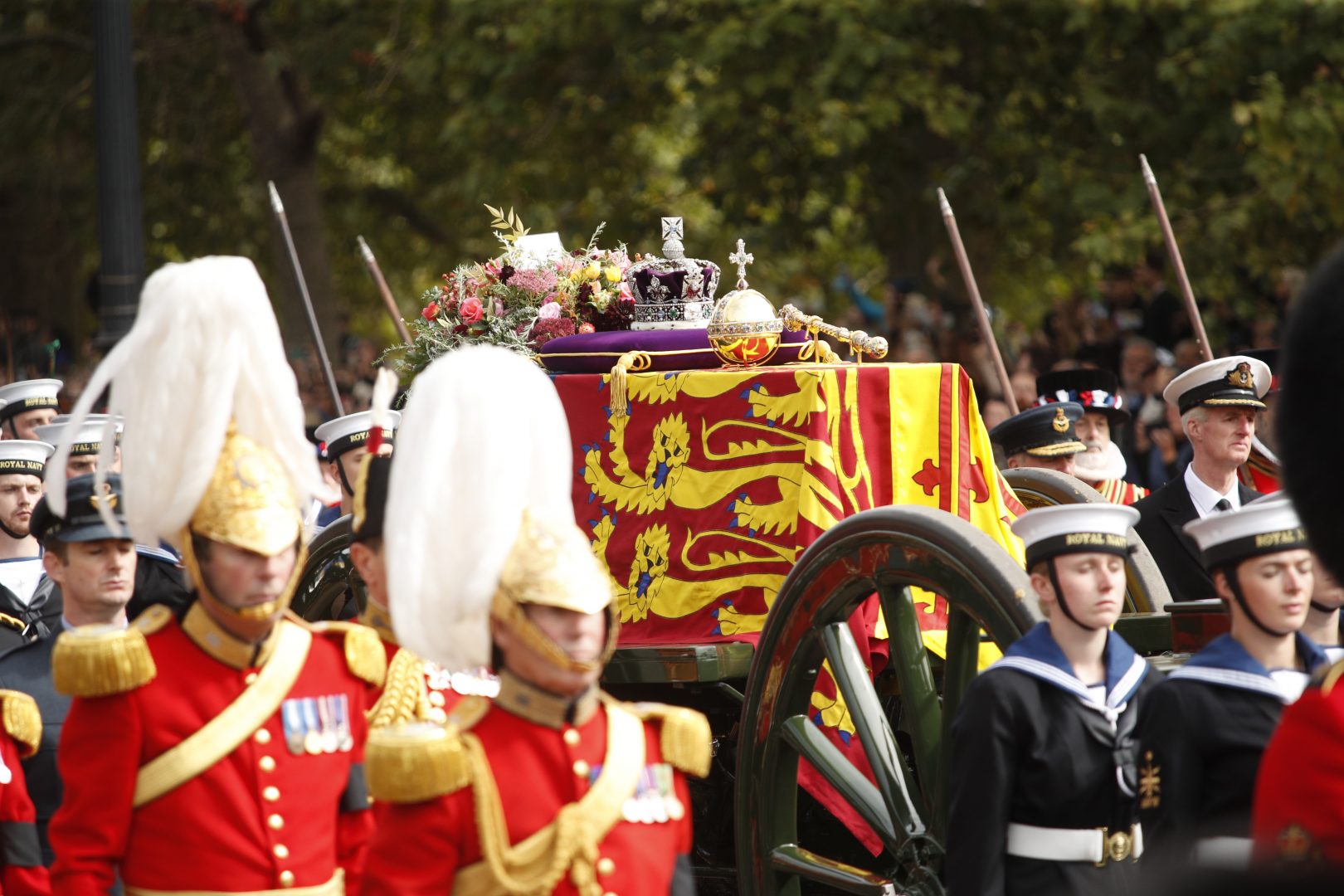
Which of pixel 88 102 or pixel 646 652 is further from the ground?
pixel 88 102

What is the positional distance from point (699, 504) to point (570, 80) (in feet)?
28.7

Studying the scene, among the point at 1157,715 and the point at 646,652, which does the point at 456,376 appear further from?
the point at 646,652

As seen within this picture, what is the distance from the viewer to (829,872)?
4680mm

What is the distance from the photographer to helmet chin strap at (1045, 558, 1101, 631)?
4059mm

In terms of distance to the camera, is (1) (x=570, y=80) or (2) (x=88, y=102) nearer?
(1) (x=570, y=80)

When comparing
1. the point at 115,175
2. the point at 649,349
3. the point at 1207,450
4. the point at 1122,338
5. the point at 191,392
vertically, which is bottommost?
the point at 1207,450

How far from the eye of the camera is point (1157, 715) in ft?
12.4

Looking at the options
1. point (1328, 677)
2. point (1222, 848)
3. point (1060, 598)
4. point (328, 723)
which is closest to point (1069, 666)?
point (1060, 598)

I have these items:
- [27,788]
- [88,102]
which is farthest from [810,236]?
[27,788]

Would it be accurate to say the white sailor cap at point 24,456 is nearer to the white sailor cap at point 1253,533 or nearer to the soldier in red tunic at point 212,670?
the soldier in red tunic at point 212,670

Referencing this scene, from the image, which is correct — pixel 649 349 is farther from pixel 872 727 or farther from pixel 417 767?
pixel 417 767

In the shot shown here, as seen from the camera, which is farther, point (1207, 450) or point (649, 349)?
point (1207, 450)

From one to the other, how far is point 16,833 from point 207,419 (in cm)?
117

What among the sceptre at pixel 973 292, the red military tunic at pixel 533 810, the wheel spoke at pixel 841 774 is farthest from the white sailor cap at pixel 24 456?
the red military tunic at pixel 533 810
